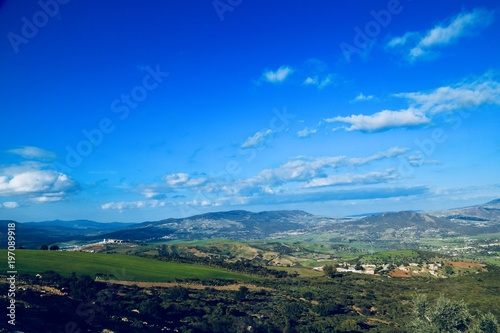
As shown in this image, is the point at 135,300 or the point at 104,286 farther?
the point at 104,286

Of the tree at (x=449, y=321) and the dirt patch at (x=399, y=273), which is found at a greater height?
the tree at (x=449, y=321)

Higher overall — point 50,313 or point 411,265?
point 50,313

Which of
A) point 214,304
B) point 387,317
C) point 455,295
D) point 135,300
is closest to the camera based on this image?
point 135,300

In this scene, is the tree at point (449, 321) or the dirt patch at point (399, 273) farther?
the dirt patch at point (399, 273)

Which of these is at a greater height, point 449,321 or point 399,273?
point 449,321

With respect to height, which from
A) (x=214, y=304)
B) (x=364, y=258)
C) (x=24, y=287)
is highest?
(x=24, y=287)

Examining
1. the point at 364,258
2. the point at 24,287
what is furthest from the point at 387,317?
the point at 364,258

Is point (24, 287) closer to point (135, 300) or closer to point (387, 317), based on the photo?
point (135, 300)

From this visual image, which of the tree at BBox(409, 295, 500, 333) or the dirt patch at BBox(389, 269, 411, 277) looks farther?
the dirt patch at BBox(389, 269, 411, 277)

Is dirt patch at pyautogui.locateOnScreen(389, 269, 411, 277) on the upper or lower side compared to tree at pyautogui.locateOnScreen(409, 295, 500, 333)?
lower

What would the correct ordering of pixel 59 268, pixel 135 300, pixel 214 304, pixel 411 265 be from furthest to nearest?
pixel 411 265 < pixel 59 268 < pixel 214 304 < pixel 135 300

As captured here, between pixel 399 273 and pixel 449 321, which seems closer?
pixel 449 321
